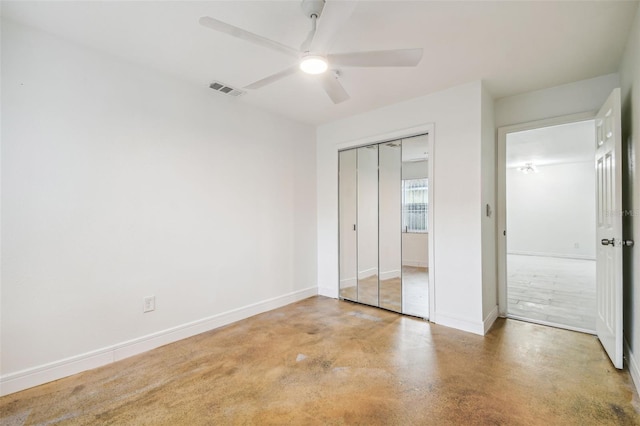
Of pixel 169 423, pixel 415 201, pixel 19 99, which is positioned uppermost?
pixel 19 99

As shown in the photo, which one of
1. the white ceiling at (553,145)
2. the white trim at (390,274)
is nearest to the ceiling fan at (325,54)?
the white trim at (390,274)

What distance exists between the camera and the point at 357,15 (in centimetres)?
192

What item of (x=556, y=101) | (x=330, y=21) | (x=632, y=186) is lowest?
(x=632, y=186)

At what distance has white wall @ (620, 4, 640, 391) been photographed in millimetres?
1980

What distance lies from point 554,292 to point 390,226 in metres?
2.93

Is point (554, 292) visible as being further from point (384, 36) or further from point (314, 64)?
point (314, 64)

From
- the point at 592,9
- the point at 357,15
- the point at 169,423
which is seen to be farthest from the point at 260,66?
the point at 169,423

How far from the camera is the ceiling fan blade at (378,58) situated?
1.72 meters

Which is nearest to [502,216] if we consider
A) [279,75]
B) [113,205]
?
[279,75]

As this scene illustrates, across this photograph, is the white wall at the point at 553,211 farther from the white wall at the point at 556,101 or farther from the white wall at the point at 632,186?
the white wall at the point at 632,186

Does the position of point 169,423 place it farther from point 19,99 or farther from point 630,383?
point 630,383

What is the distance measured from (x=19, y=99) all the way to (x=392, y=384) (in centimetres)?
332

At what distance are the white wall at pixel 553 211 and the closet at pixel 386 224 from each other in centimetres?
669

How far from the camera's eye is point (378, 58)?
180 centimetres
